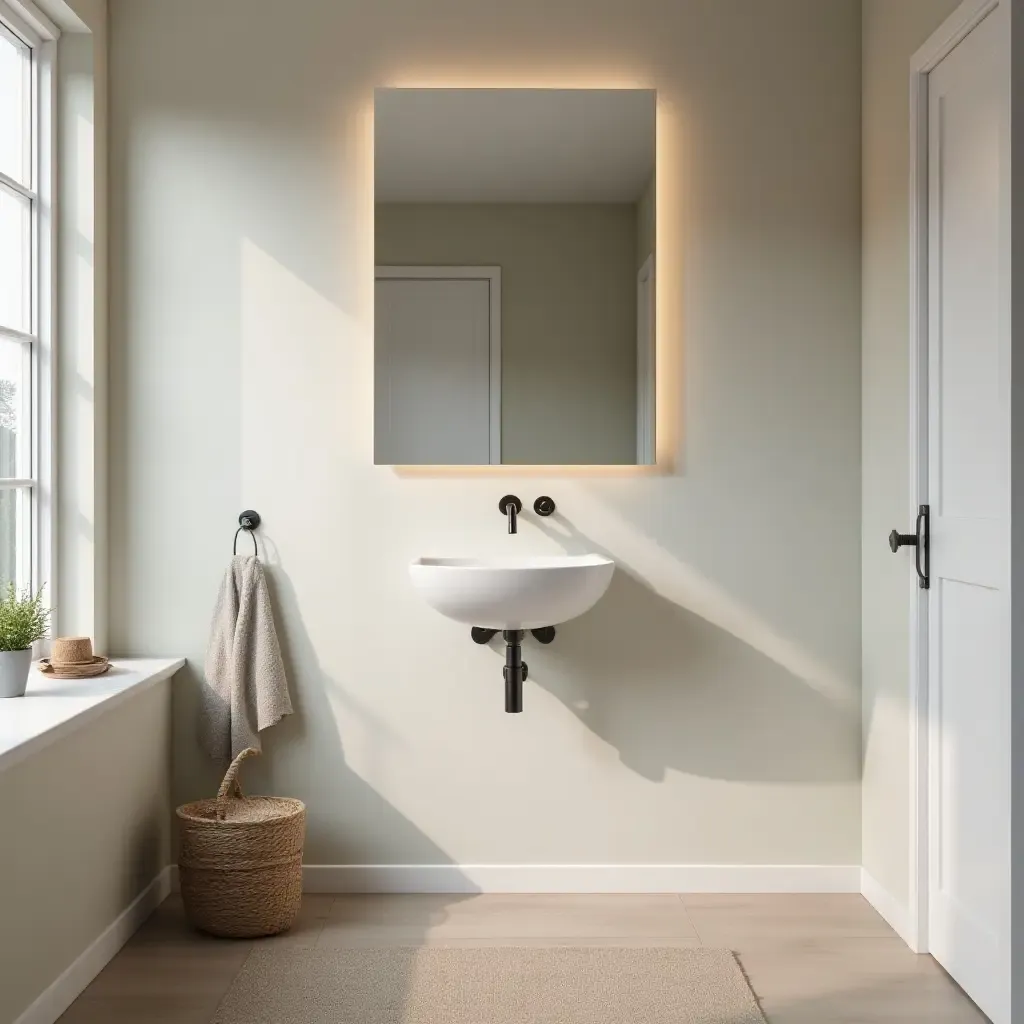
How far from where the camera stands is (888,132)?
2820 millimetres

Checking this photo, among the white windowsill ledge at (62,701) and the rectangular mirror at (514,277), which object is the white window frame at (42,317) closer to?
the white windowsill ledge at (62,701)

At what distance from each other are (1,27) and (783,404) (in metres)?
2.16

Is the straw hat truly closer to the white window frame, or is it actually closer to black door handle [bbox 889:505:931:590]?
the white window frame

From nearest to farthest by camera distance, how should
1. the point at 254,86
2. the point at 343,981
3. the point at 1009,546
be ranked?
1. the point at 1009,546
2. the point at 343,981
3. the point at 254,86

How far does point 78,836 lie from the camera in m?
2.38

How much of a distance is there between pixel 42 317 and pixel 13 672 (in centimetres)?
96

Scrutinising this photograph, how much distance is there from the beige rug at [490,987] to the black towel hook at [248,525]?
1.01 meters

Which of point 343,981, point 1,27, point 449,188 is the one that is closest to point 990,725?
point 343,981

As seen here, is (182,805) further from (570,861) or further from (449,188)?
(449,188)

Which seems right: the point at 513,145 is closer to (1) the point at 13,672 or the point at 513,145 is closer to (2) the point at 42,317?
(2) the point at 42,317

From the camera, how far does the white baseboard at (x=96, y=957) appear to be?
2.21 metres

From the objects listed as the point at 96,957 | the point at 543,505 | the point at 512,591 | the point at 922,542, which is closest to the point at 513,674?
the point at 512,591

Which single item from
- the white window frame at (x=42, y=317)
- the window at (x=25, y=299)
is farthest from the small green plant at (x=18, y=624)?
the white window frame at (x=42, y=317)

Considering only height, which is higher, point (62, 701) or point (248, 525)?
point (248, 525)
